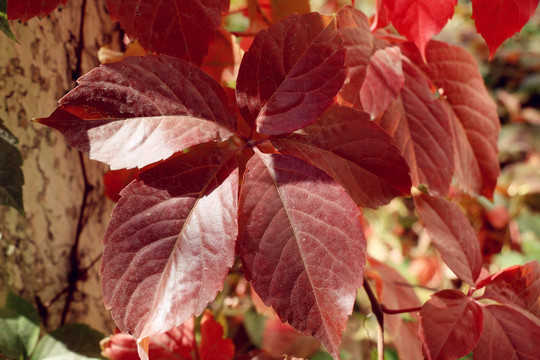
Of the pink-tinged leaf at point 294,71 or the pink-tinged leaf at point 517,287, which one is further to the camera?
the pink-tinged leaf at point 517,287

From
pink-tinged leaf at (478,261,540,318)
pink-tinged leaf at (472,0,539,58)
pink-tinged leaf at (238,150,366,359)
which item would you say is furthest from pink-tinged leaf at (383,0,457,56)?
pink-tinged leaf at (478,261,540,318)

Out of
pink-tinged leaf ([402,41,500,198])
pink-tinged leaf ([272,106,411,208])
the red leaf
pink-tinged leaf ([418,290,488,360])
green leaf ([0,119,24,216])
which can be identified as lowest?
the red leaf

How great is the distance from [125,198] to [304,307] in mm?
229

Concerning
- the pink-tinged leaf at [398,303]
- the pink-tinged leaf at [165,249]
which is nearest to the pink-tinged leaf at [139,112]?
the pink-tinged leaf at [165,249]

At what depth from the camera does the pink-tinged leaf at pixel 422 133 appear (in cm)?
72

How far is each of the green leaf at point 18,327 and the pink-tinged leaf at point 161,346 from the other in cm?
13

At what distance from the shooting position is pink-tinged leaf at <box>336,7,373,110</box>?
0.65 metres

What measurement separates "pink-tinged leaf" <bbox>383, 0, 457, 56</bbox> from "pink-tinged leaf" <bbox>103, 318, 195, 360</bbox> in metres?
0.60

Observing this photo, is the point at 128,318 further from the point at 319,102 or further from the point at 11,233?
the point at 11,233

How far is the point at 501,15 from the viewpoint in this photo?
558 millimetres

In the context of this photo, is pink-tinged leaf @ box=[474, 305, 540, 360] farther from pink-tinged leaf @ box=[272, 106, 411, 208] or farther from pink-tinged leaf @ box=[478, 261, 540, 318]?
pink-tinged leaf @ box=[272, 106, 411, 208]

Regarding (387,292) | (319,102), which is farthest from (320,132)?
(387,292)

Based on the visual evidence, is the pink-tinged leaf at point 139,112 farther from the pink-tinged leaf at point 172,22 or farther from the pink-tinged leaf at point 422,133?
the pink-tinged leaf at point 422,133

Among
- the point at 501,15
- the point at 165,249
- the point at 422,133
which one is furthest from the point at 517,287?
the point at 165,249
